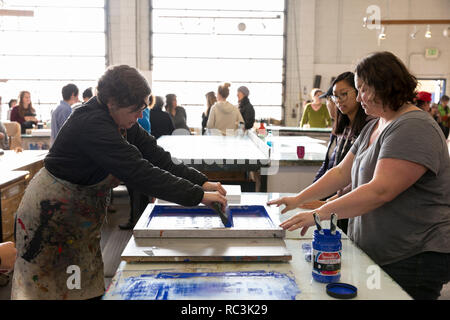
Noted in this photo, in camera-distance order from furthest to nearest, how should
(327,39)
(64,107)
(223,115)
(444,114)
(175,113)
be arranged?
(327,39) → (444,114) → (175,113) → (223,115) → (64,107)

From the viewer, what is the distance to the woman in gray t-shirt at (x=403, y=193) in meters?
1.56

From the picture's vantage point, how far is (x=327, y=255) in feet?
4.42

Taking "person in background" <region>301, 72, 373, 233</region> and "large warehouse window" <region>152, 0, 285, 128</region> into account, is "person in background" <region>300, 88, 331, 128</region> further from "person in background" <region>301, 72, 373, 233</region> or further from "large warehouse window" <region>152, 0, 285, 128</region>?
"person in background" <region>301, 72, 373, 233</region>

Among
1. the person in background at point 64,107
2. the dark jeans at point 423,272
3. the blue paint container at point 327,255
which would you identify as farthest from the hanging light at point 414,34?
the blue paint container at point 327,255

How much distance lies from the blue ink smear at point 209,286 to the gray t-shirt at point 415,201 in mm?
479

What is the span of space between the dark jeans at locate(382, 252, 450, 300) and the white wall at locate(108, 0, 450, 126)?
995cm

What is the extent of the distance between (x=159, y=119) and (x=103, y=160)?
4.31 m

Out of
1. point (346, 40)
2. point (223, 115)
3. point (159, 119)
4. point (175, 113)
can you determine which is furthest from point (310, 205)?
point (346, 40)

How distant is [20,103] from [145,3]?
14.8 ft

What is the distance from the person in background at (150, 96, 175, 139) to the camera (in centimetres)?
590

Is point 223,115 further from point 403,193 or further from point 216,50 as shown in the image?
point 216,50
